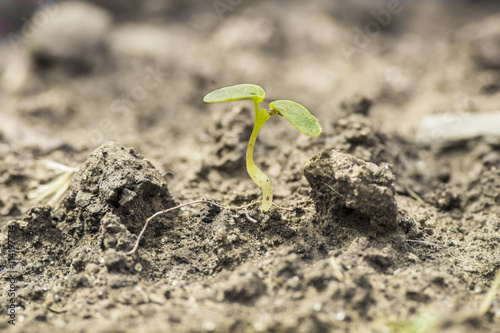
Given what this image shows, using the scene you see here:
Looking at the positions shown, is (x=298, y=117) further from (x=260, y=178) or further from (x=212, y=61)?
(x=212, y=61)

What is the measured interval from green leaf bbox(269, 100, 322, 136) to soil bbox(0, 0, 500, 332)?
7.6 inches

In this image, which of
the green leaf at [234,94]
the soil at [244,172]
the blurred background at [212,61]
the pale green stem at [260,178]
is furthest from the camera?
the blurred background at [212,61]

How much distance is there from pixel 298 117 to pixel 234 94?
0.96ft

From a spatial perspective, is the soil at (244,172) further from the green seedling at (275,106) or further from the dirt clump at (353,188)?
the green seedling at (275,106)

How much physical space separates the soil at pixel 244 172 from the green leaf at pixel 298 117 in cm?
19

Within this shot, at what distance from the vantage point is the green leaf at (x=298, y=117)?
1664 mm

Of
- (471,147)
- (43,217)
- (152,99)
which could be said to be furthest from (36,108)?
(471,147)

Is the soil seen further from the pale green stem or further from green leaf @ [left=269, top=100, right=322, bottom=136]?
green leaf @ [left=269, top=100, right=322, bottom=136]

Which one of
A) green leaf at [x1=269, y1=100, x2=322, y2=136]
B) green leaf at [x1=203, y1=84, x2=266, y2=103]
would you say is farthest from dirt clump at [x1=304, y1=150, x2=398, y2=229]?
green leaf at [x1=203, y1=84, x2=266, y2=103]

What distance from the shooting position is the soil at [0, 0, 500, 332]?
1.48 meters

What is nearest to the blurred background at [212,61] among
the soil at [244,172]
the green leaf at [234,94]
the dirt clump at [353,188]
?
the soil at [244,172]

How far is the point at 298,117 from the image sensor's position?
5.55 feet

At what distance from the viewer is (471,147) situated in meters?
2.88

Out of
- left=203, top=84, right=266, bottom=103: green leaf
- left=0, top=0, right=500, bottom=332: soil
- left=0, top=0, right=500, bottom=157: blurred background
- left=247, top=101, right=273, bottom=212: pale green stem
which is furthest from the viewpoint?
left=0, top=0, right=500, bottom=157: blurred background
